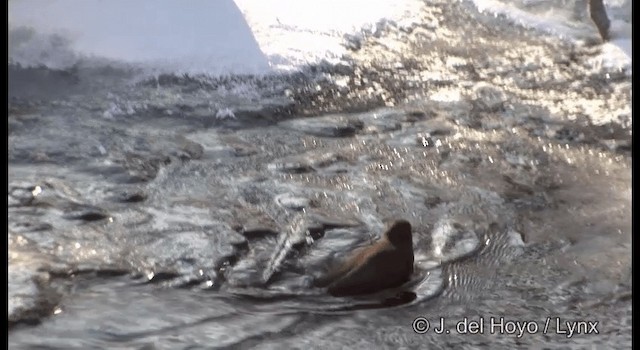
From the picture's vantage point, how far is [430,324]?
199 inches

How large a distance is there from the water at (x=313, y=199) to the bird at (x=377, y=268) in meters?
0.06

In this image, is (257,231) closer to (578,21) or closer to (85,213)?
(85,213)

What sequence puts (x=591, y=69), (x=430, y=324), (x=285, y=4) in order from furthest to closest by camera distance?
(x=285, y=4) < (x=591, y=69) < (x=430, y=324)

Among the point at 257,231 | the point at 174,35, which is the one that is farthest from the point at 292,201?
the point at 174,35

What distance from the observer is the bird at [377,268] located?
17.0 ft

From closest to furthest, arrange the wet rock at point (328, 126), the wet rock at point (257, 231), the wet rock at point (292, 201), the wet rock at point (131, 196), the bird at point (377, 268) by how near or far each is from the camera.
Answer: the bird at point (377, 268)
the wet rock at point (257, 231)
the wet rock at point (131, 196)
the wet rock at point (292, 201)
the wet rock at point (328, 126)

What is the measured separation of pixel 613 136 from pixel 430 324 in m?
3.48

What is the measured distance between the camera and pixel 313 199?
6.39 metres

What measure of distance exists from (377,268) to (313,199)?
1.28 meters

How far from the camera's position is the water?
498 centimetres

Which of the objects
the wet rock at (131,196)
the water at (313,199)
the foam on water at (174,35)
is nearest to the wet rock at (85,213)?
the water at (313,199)

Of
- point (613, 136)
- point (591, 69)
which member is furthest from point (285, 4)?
point (613, 136)

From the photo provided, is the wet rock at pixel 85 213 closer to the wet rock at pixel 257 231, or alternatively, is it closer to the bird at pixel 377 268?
the wet rock at pixel 257 231

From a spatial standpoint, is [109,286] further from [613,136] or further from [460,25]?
[460,25]
